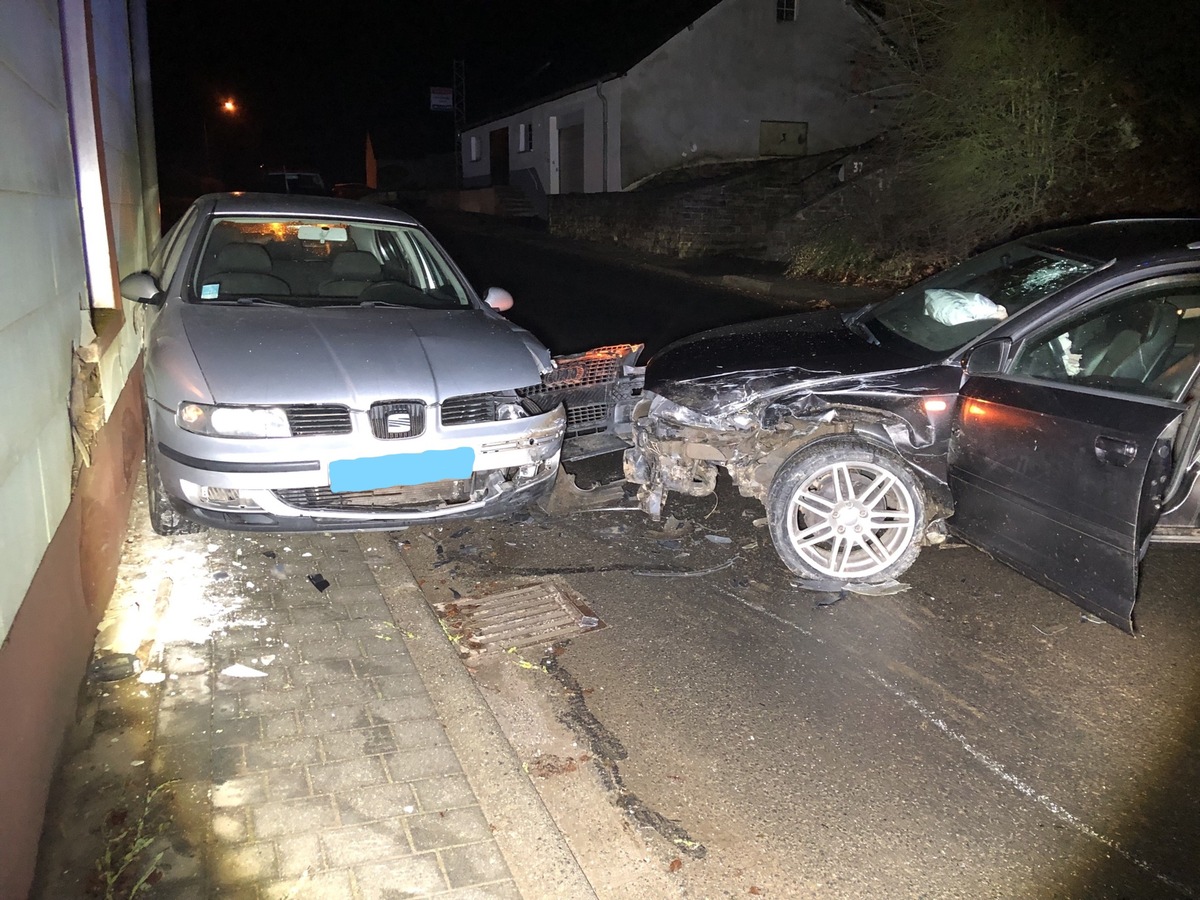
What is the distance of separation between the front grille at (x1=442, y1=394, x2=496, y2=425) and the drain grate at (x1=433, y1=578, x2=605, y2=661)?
89 cm

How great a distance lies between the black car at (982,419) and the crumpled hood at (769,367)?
0.01m

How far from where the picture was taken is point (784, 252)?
18.1 metres

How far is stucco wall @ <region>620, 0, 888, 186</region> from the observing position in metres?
24.9

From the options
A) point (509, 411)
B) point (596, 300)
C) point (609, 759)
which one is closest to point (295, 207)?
point (509, 411)

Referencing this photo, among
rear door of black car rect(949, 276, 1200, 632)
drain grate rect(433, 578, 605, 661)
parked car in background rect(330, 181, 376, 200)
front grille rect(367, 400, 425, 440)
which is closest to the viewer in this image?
rear door of black car rect(949, 276, 1200, 632)

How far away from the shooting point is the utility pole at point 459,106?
41625 mm

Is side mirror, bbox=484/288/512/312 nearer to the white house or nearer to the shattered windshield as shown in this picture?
the shattered windshield

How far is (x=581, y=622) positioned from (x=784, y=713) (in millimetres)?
1077

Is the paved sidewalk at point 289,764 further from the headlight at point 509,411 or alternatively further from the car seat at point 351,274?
the car seat at point 351,274

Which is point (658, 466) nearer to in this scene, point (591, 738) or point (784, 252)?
point (591, 738)

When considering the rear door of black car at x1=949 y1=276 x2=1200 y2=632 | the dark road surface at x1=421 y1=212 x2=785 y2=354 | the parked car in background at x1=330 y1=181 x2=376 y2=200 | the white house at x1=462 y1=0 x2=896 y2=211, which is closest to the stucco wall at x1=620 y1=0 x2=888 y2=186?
the white house at x1=462 y1=0 x2=896 y2=211

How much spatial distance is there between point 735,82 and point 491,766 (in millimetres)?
25804

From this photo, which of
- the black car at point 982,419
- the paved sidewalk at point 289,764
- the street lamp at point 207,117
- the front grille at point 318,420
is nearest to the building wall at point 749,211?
the black car at point 982,419

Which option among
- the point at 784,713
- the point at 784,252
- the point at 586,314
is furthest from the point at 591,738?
the point at 784,252
